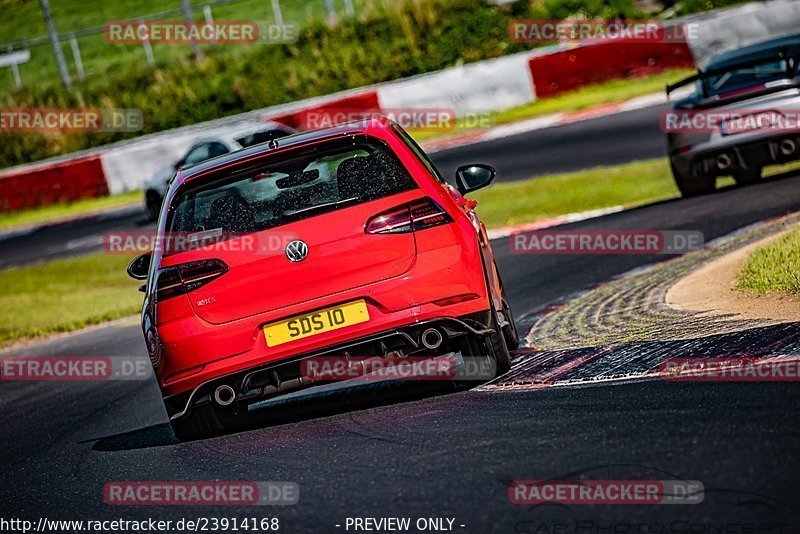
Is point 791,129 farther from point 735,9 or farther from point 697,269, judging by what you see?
point 735,9

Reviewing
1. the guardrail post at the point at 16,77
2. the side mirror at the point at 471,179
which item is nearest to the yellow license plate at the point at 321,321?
the side mirror at the point at 471,179

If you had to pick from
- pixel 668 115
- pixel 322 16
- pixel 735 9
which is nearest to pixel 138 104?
pixel 322 16

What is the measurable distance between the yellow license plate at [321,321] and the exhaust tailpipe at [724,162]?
7.70 meters

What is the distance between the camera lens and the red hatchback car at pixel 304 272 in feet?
22.4

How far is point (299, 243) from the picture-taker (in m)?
6.86

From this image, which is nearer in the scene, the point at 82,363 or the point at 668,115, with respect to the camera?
the point at 82,363

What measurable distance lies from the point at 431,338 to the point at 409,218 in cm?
62

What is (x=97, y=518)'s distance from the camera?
230 inches

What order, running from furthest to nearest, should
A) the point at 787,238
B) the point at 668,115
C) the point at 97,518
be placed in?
the point at 668,115 < the point at 787,238 < the point at 97,518

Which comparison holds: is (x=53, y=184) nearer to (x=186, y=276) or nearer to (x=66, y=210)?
(x=66, y=210)

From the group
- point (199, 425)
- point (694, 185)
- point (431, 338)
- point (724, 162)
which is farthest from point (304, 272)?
point (694, 185)

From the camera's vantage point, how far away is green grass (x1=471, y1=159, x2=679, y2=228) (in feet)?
55.6

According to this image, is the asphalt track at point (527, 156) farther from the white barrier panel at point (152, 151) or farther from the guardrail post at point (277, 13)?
the guardrail post at point (277, 13)

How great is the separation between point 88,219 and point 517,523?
77.8ft
